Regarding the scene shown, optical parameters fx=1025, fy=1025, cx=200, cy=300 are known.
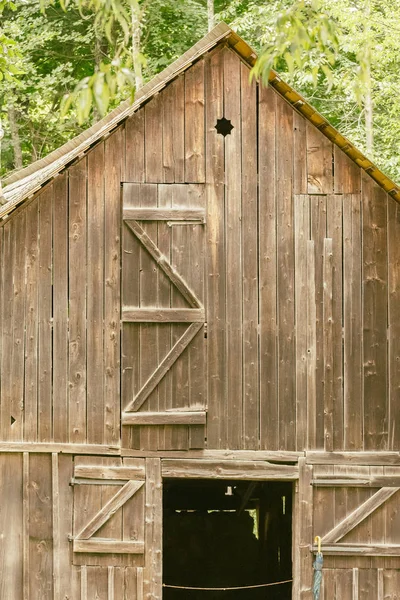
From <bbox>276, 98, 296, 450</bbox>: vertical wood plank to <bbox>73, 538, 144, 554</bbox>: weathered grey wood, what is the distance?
75.9 inches

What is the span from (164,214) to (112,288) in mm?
979

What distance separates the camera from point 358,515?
11.2 metres

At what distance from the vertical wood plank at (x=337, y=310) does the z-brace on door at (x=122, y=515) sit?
79.3 inches

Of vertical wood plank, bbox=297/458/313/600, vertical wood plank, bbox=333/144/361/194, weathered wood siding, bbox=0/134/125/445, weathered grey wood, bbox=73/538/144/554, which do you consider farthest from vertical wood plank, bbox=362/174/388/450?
weathered grey wood, bbox=73/538/144/554

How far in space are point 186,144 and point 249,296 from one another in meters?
1.80

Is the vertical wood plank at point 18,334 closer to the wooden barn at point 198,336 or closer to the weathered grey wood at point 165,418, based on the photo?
the wooden barn at point 198,336

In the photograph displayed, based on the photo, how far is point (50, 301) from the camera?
11062 mm

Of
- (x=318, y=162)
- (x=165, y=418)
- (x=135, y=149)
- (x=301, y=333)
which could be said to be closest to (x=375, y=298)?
(x=301, y=333)

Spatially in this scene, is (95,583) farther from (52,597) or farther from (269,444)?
(269,444)

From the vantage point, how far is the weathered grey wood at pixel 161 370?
11031 millimetres

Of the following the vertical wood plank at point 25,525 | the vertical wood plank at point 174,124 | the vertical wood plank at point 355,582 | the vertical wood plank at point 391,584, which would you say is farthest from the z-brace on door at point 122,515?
the vertical wood plank at point 174,124

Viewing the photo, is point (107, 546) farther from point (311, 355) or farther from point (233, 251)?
point (233, 251)

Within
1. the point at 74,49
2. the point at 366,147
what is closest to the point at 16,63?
the point at 74,49

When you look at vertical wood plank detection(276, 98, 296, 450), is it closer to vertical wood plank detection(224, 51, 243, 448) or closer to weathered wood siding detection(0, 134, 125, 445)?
vertical wood plank detection(224, 51, 243, 448)
